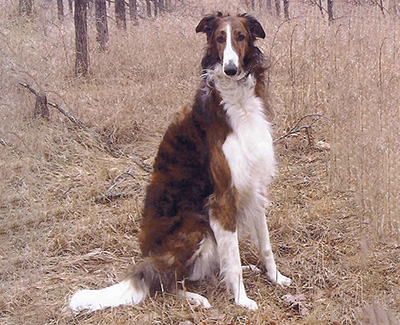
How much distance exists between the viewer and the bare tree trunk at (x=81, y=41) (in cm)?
683

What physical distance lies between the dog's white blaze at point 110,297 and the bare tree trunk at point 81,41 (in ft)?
14.0

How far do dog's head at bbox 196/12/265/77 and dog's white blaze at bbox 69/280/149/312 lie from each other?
130cm

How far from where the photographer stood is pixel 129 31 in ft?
26.1

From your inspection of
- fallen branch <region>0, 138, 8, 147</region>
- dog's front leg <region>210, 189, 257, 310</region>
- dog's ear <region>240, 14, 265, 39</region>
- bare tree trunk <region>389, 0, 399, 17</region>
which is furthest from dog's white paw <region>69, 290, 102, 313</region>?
bare tree trunk <region>389, 0, 399, 17</region>

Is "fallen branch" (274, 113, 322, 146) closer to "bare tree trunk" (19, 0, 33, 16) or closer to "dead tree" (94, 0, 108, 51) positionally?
"dead tree" (94, 0, 108, 51)

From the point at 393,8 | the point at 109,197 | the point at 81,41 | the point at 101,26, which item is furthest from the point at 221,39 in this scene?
the point at 101,26

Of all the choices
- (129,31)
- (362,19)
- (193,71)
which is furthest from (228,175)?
(129,31)

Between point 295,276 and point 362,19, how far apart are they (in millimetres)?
4222

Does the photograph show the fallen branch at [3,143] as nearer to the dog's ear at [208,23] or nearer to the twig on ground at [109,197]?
the twig on ground at [109,197]

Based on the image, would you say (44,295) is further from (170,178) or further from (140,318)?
(170,178)

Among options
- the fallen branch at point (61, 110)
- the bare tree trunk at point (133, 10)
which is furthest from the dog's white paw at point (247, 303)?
the bare tree trunk at point (133, 10)

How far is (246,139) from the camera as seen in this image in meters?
2.97

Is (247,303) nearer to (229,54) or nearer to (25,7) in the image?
(229,54)

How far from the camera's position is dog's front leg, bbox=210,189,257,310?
118 inches
